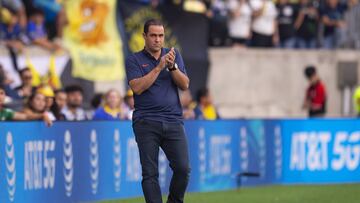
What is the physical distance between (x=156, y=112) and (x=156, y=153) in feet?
1.33

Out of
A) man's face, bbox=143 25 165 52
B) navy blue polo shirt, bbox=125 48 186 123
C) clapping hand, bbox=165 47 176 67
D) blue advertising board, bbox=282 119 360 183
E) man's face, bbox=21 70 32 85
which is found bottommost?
blue advertising board, bbox=282 119 360 183

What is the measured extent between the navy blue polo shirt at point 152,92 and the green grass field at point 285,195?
3669 mm

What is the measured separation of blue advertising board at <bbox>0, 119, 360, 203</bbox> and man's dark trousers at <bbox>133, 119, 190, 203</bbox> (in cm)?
205

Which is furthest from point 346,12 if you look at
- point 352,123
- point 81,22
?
point 81,22

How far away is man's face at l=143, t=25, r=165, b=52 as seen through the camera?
437 inches

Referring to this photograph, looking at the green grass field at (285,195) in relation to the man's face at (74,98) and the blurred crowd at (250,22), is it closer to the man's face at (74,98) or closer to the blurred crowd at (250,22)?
the man's face at (74,98)

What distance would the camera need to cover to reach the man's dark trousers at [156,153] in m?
11.2

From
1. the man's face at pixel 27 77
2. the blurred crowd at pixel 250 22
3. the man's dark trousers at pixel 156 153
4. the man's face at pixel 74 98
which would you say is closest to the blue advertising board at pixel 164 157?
the man's face at pixel 74 98

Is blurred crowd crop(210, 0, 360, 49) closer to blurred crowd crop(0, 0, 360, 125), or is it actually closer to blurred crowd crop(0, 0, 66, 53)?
blurred crowd crop(0, 0, 360, 125)

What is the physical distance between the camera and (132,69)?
441 inches

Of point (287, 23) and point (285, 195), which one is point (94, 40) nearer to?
point (285, 195)

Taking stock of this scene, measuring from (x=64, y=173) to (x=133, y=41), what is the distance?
7.46m

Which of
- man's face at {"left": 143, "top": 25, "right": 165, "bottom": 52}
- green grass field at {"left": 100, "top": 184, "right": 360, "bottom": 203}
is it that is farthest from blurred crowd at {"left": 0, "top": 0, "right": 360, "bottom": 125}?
man's face at {"left": 143, "top": 25, "right": 165, "bottom": 52}

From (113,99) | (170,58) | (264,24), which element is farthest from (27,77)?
(264,24)
